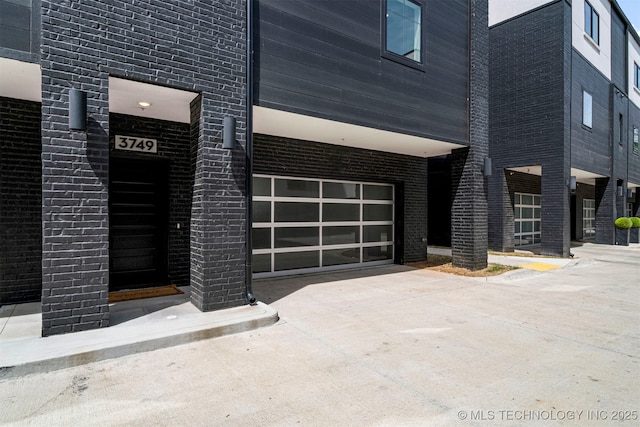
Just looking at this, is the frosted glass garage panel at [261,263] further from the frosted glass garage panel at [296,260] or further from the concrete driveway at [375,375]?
the concrete driveway at [375,375]

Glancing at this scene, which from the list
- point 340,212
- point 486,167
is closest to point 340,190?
point 340,212

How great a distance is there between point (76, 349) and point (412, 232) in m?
9.28

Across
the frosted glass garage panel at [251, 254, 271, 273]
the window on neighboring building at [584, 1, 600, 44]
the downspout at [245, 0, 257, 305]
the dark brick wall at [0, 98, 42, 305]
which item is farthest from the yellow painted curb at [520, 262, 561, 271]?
the dark brick wall at [0, 98, 42, 305]

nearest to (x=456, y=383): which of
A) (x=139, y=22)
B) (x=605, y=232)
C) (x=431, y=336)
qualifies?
(x=431, y=336)

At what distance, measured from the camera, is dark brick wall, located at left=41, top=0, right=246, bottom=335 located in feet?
14.0

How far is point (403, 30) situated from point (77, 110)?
270 inches

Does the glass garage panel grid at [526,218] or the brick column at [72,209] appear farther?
the glass garage panel grid at [526,218]

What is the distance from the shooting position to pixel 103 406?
305cm

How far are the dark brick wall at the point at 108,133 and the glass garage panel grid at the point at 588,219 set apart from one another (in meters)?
24.8

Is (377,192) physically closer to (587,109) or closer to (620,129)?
(587,109)

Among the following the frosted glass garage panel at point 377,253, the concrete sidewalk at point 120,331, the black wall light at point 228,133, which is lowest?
the concrete sidewalk at point 120,331

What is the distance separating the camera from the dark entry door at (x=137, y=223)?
22.1ft

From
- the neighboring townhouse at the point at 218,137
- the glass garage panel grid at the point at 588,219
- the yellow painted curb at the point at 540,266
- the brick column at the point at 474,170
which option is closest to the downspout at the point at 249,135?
the neighboring townhouse at the point at 218,137

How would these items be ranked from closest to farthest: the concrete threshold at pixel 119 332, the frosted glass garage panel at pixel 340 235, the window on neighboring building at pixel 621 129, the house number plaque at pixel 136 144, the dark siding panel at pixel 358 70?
the concrete threshold at pixel 119 332 < the dark siding panel at pixel 358 70 < the house number plaque at pixel 136 144 < the frosted glass garage panel at pixel 340 235 < the window on neighboring building at pixel 621 129
